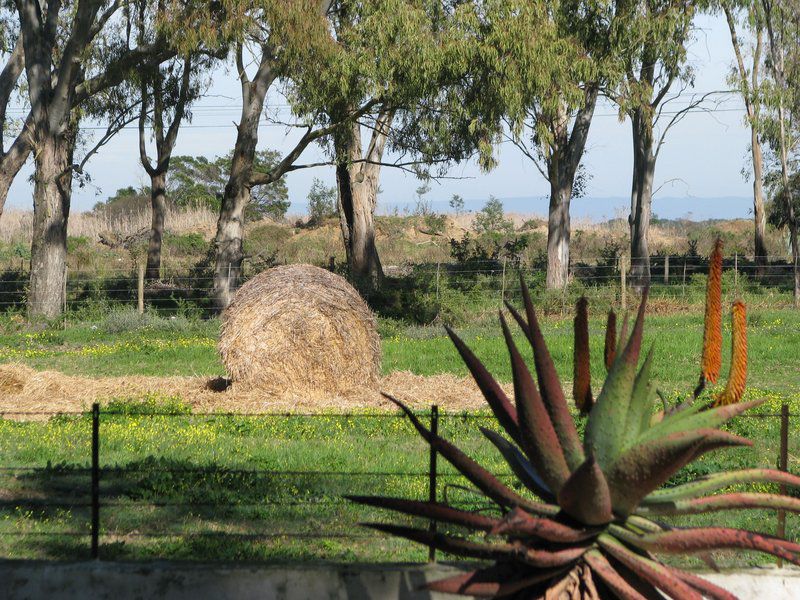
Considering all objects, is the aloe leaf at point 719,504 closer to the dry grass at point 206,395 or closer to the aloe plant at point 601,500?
the aloe plant at point 601,500

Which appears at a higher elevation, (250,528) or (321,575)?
(321,575)

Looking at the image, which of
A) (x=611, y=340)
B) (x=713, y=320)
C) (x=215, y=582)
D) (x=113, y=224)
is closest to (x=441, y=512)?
(x=611, y=340)

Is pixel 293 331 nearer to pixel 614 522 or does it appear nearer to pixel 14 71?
pixel 614 522

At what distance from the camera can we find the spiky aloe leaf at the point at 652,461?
2.76 metres

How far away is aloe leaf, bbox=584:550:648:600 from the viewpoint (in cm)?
291

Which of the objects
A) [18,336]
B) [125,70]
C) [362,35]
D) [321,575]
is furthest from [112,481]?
[125,70]

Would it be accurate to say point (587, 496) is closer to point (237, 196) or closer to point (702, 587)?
point (702, 587)

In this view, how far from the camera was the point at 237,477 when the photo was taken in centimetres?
844

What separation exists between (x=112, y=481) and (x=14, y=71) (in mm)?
22301

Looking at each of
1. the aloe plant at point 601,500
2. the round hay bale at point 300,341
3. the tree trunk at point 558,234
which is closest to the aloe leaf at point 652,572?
the aloe plant at point 601,500

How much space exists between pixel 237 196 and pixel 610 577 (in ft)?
77.4

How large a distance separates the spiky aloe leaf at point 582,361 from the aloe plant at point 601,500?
191 millimetres

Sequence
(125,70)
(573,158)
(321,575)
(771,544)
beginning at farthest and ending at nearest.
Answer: (573,158)
(125,70)
(321,575)
(771,544)

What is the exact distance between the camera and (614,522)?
3.07 m
